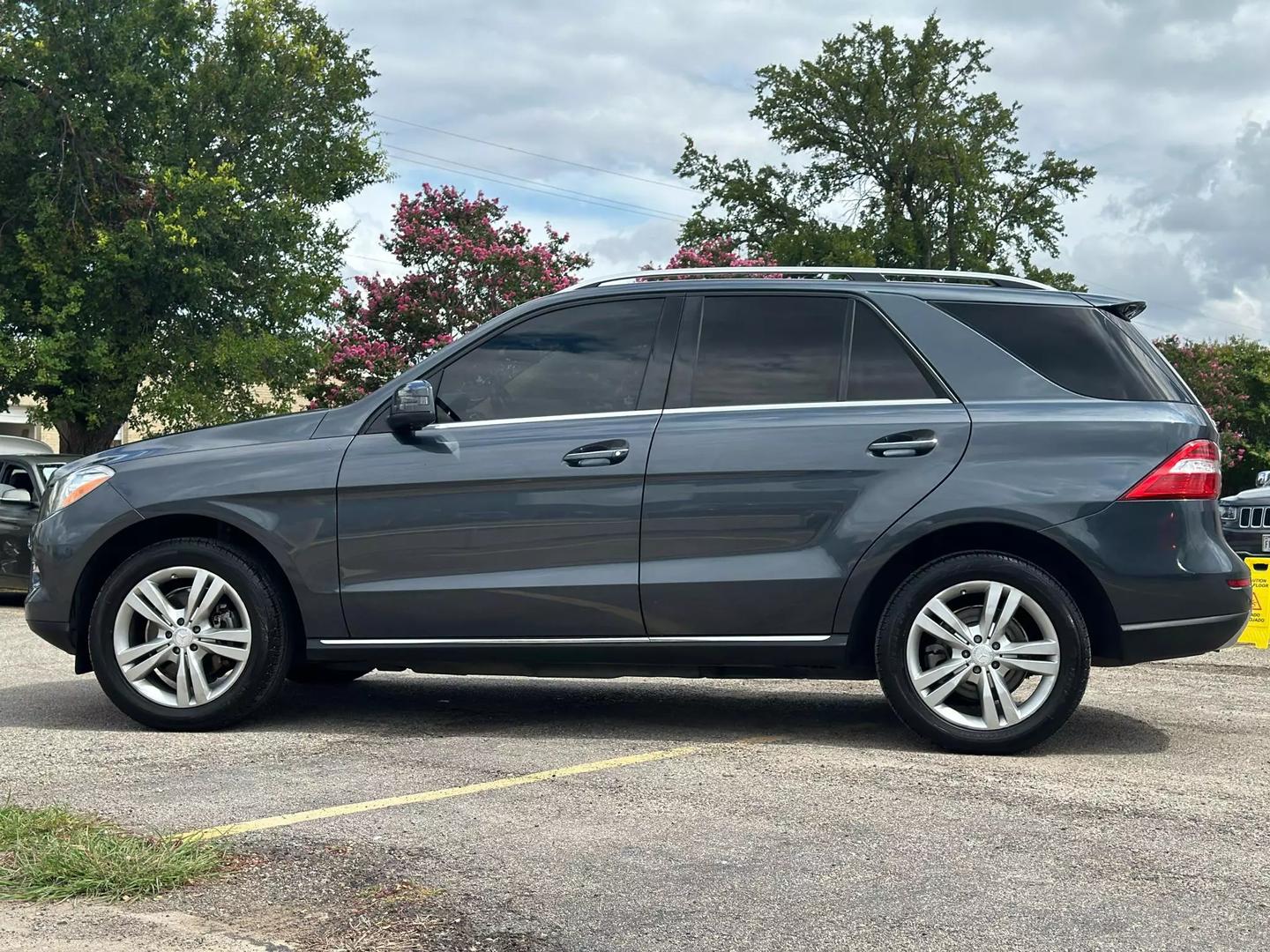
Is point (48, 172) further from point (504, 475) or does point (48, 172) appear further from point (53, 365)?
point (504, 475)

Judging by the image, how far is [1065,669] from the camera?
541 cm

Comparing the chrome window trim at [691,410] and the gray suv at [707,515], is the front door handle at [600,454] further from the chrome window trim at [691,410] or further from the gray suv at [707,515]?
the chrome window trim at [691,410]

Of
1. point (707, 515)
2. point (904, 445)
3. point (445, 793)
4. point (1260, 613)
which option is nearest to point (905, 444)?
point (904, 445)

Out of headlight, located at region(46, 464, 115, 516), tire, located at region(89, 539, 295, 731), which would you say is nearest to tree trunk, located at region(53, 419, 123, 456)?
headlight, located at region(46, 464, 115, 516)

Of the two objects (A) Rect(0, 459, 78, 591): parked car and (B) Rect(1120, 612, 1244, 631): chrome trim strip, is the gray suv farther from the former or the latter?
(A) Rect(0, 459, 78, 591): parked car

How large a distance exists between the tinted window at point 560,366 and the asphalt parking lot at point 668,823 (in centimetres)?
135

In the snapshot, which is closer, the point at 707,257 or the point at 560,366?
the point at 560,366

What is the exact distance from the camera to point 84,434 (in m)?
24.3

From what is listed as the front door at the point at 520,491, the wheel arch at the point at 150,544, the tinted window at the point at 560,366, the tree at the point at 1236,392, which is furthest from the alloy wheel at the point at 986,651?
the tree at the point at 1236,392

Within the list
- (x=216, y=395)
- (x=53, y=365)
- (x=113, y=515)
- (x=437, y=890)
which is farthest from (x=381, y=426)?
(x=216, y=395)

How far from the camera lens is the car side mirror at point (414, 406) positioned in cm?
575

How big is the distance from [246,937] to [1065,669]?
10.7ft

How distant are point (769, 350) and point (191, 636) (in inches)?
103

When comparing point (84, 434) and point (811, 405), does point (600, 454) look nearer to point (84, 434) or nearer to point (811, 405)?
point (811, 405)
